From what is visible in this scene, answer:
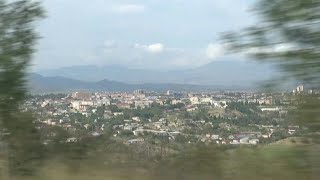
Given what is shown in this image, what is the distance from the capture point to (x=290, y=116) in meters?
6.66

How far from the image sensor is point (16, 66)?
12234 mm

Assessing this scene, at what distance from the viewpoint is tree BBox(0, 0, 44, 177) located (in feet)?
39.6

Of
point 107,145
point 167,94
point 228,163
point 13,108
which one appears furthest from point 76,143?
point 228,163

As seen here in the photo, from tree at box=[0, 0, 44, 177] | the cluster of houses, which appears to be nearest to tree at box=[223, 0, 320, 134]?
the cluster of houses

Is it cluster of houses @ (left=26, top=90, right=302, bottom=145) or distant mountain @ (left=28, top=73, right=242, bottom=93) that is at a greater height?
distant mountain @ (left=28, top=73, right=242, bottom=93)

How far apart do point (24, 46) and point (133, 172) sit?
573cm

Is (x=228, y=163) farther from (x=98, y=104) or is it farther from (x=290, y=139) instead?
(x=98, y=104)

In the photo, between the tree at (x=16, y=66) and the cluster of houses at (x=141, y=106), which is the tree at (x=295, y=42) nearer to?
the cluster of houses at (x=141, y=106)

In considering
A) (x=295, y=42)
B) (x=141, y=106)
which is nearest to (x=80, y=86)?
(x=141, y=106)

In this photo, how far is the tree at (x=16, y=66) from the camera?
12070mm

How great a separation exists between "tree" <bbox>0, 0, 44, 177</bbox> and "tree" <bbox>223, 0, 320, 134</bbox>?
630cm

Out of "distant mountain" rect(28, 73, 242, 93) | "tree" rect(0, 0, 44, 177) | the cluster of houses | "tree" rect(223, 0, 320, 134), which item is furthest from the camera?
"distant mountain" rect(28, 73, 242, 93)

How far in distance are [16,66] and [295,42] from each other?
712 cm

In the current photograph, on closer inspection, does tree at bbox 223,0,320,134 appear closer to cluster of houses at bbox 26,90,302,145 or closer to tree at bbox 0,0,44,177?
cluster of houses at bbox 26,90,302,145
